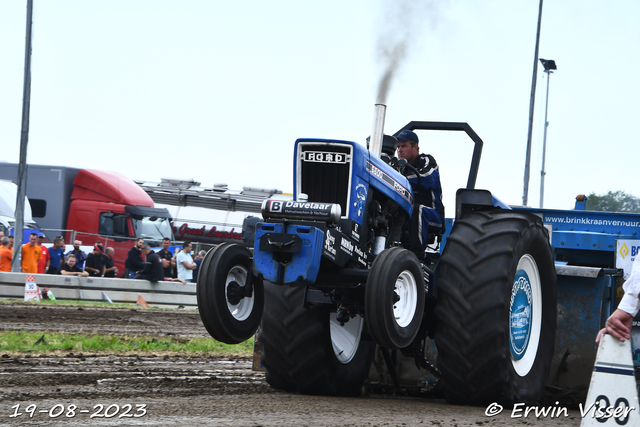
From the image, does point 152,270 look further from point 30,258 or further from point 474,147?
point 474,147

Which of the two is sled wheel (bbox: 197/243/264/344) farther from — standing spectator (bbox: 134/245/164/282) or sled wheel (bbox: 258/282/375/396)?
standing spectator (bbox: 134/245/164/282)

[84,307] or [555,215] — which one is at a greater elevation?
[555,215]

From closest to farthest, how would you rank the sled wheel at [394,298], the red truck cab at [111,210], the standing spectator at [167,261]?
the sled wheel at [394,298]
the standing spectator at [167,261]
the red truck cab at [111,210]

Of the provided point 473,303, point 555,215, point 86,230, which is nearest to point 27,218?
point 86,230

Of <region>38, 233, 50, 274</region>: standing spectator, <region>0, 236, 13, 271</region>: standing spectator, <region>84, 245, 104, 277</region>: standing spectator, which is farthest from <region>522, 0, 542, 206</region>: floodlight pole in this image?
<region>0, 236, 13, 271</region>: standing spectator

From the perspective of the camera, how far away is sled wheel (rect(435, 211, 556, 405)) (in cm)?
519

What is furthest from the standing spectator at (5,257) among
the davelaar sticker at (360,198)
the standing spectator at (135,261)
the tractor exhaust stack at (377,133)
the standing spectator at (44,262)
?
the davelaar sticker at (360,198)

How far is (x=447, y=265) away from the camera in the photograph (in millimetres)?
5375

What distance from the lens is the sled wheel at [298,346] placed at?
5641mm

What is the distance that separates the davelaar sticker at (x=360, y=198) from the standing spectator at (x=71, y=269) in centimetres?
1305

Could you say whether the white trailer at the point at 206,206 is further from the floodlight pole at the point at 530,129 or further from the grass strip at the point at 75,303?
the grass strip at the point at 75,303

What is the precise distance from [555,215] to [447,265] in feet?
17.5

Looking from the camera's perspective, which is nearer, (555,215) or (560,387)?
(560,387)

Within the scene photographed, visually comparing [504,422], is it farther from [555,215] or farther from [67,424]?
[555,215]
